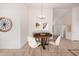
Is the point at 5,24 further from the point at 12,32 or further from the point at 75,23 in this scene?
the point at 75,23

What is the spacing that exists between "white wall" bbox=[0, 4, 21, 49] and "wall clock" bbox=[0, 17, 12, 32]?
0.51ft

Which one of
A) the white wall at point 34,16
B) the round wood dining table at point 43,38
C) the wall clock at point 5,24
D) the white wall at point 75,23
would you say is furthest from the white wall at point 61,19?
the wall clock at point 5,24

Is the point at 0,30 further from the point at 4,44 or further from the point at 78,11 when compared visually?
the point at 78,11

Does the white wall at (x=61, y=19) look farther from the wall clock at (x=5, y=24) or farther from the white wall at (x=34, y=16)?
the wall clock at (x=5, y=24)

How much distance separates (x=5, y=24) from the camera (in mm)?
7184

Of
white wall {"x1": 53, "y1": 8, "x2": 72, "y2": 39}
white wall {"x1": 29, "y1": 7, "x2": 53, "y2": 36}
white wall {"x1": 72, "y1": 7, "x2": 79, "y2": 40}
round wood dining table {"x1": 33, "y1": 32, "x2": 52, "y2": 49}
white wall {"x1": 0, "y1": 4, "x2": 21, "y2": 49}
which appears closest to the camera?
white wall {"x1": 0, "y1": 4, "x2": 21, "y2": 49}

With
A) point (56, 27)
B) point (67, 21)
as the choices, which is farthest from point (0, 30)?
point (67, 21)

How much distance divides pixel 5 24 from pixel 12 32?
0.56 meters

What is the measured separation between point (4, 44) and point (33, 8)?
3.77m

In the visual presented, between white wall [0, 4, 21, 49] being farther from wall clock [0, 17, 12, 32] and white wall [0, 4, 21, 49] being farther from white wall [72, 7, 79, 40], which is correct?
white wall [72, 7, 79, 40]

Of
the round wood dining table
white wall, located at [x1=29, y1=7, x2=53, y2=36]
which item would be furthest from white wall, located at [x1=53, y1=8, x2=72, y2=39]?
the round wood dining table

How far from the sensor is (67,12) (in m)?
10.6

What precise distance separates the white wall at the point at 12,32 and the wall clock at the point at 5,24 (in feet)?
0.51

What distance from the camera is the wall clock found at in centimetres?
709
